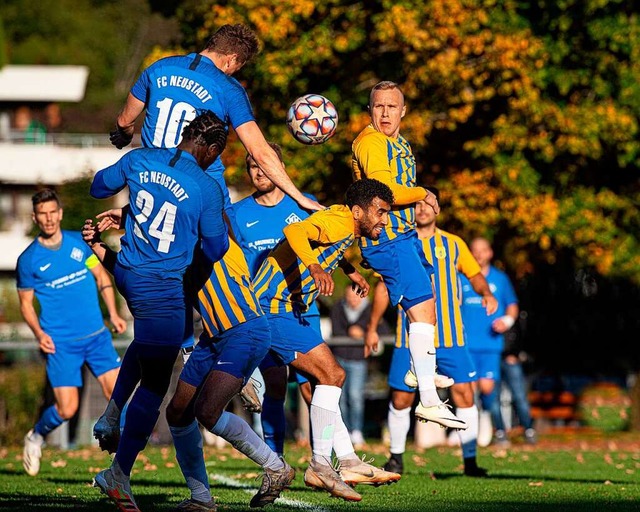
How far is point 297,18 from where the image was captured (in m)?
21.8

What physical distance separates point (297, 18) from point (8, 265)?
38234mm

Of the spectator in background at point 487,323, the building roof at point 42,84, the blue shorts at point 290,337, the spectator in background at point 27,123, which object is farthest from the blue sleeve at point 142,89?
the building roof at point 42,84

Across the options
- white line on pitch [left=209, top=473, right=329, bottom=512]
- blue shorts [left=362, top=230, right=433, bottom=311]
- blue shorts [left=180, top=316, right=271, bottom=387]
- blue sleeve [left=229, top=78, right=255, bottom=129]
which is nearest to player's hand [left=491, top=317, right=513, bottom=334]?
white line on pitch [left=209, top=473, right=329, bottom=512]

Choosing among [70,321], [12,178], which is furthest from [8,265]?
[70,321]

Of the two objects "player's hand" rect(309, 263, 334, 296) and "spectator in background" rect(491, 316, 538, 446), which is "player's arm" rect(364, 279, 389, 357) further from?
"spectator in background" rect(491, 316, 538, 446)

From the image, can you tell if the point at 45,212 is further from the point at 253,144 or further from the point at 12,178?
the point at 12,178

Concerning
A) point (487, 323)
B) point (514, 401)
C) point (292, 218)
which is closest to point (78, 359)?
point (292, 218)

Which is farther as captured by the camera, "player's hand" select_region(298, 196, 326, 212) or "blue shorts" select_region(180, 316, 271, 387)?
"player's hand" select_region(298, 196, 326, 212)

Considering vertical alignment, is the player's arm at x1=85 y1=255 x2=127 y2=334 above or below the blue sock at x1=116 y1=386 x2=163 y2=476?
above

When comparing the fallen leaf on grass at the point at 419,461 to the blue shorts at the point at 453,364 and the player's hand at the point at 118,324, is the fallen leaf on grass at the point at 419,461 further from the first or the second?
the player's hand at the point at 118,324

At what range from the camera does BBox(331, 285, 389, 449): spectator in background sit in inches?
762

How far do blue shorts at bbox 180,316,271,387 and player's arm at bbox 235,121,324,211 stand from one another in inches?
31.5

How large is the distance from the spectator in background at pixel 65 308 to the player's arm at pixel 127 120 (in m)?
3.99

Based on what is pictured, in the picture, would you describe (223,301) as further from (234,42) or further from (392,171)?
(392,171)
